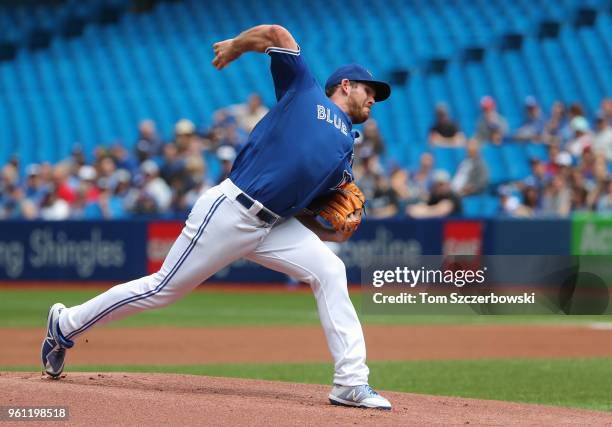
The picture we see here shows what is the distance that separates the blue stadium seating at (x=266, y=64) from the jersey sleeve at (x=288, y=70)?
11.5 m

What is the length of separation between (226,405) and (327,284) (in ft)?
2.61

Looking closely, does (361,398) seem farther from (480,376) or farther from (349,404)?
(480,376)

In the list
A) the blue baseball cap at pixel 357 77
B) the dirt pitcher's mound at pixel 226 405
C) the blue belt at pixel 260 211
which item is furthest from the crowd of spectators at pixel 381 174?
the blue belt at pixel 260 211

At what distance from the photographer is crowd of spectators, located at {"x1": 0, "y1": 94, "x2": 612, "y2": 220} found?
52.3ft

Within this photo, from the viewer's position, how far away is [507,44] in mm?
20203

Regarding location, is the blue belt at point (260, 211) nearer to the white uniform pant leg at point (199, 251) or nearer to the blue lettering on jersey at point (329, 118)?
the white uniform pant leg at point (199, 251)

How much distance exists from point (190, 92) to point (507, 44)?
6186mm

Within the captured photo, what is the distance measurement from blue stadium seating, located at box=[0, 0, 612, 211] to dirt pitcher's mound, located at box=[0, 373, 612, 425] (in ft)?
36.1

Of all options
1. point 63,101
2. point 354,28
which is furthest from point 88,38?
point 354,28

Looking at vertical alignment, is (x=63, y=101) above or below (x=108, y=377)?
above

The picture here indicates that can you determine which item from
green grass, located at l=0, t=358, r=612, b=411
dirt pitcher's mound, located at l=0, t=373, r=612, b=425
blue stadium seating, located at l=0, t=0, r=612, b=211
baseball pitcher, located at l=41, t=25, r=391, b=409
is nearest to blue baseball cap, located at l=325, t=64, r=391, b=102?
baseball pitcher, located at l=41, t=25, r=391, b=409

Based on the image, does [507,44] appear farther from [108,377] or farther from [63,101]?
[108,377]

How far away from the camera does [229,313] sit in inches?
551

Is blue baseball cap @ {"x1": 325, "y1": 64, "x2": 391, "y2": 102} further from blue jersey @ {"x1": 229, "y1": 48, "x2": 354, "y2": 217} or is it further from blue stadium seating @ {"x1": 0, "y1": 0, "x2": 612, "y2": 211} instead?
blue stadium seating @ {"x1": 0, "y1": 0, "x2": 612, "y2": 211}
